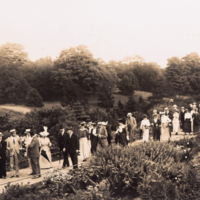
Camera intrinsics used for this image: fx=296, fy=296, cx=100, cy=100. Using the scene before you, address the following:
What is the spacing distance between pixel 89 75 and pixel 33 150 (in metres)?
16.4

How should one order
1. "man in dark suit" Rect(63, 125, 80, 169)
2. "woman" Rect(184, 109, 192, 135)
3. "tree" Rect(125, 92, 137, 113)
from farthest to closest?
"tree" Rect(125, 92, 137, 113), "woman" Rect(184, 109, 192, 135), "man in dark suit" Rect(63, 125, 80, 169)

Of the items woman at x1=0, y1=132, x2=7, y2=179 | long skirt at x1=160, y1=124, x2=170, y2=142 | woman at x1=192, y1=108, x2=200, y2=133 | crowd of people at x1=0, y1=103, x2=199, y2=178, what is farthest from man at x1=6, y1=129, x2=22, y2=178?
woman at x1=192, y1=108, x2=200, y2=133

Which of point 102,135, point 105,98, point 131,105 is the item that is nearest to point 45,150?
point 102,135

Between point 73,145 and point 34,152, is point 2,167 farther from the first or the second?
point 73,145

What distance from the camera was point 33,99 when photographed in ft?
71.5

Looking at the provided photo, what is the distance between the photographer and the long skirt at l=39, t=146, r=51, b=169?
35.9 feet

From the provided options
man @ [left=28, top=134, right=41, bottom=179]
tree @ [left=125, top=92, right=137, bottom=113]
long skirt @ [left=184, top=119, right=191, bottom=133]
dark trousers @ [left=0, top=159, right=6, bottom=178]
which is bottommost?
dark trousers @ [left=0, top=159, right=6, bottom=178]

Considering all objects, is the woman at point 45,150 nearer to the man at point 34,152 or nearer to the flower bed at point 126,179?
the man at point 34,152

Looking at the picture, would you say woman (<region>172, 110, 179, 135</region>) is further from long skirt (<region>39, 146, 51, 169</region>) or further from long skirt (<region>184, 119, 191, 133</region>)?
long skirt (<region>39, 146, 51, 169</region>)

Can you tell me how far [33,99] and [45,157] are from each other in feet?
37.1

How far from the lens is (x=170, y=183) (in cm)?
661

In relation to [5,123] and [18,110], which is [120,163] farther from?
[18,110]

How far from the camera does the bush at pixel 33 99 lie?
70.9 ft

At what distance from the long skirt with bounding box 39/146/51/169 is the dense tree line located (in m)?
11.2
